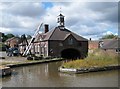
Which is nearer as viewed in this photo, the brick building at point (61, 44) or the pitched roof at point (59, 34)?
the brick building at point (61, 44)

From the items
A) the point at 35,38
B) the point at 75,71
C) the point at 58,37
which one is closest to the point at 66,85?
the point at 75,71

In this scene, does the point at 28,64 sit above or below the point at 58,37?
below

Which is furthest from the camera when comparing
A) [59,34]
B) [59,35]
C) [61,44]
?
[59,34]

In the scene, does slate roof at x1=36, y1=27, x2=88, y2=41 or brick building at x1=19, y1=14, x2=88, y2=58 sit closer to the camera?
brick building at x1=19, y1=14, x2=88, y2=58

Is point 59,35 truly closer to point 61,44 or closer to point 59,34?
point 59,34

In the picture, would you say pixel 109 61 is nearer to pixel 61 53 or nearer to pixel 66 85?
pixel 66 85

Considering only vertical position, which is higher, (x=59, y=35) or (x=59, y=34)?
(x=59, y=34)

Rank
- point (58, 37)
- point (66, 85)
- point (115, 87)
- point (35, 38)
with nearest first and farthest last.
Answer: point (115, 87), point (66, 85), point (58, 37), point (35, 38)

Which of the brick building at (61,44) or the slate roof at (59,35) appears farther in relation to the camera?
the slate roof at (59,35)

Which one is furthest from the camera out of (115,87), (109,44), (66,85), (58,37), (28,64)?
(109,44)

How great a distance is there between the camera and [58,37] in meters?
57.8

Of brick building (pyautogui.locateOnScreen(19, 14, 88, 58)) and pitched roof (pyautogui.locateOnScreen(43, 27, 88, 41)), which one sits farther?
pitched roof (pyautogui.locateOnScreen(43, 27, 88, 41))

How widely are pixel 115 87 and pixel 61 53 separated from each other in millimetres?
38592

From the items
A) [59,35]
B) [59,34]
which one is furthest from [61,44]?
[59,34]
